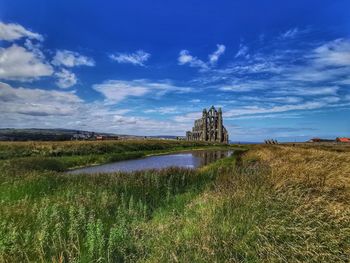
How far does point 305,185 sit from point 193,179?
6.81 m

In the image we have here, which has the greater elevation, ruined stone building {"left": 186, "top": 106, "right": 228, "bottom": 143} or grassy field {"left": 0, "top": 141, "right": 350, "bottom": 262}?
ruined stone building {"left": 186, "top": 106, "right": 228, "bottom": 143}

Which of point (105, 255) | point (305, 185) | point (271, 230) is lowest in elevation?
point (105, 255)

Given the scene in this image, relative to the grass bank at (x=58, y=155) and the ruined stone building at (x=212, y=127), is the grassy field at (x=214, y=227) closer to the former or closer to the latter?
the grass bank at (x=58, y=155)

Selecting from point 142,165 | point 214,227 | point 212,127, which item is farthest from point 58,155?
point 212,127

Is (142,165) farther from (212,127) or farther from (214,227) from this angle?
(212,127)

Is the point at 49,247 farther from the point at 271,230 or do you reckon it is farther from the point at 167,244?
the point at 271,230

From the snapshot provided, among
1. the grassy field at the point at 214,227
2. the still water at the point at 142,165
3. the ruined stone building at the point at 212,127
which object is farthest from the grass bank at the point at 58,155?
the ruined stone building at the point at 212,127

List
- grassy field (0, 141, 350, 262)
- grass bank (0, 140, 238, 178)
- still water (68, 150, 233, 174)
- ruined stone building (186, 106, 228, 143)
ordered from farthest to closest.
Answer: ruined stone building (186, 106, 228, 143)
grass bank (0, 140, 238, 178)
still water (68, 150, 233, 174)
grassy field (0, 141, 350, 262)

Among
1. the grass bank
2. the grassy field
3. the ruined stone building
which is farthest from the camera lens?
the ruined stone building

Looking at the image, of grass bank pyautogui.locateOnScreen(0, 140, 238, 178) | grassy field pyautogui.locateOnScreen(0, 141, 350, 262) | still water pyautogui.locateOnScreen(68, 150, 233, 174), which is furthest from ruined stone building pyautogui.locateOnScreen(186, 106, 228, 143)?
grassy field pyautogui.locateOnScreen(0, 141, 350, 262)

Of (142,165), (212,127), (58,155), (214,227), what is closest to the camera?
(214,227)

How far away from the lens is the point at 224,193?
27.2ft

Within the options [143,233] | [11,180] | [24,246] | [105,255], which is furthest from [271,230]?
[11,180]

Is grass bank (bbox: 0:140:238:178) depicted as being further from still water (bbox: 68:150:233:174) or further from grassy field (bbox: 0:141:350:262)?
grassy field (bbox: 0:141:350:262)
